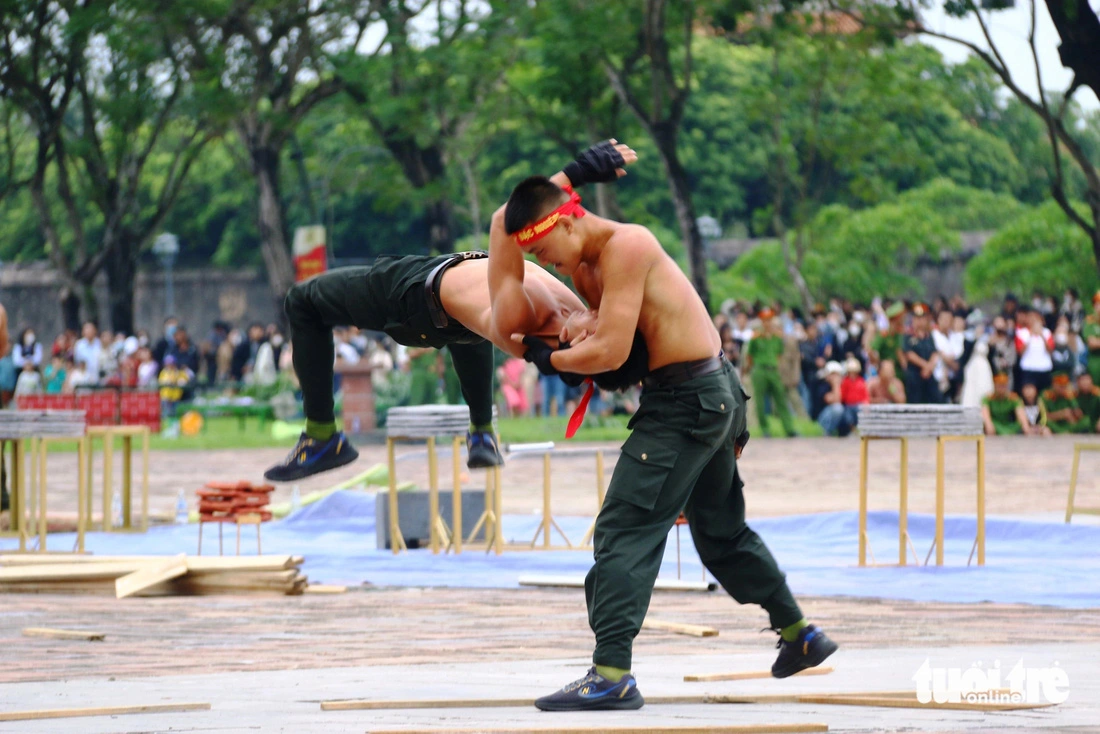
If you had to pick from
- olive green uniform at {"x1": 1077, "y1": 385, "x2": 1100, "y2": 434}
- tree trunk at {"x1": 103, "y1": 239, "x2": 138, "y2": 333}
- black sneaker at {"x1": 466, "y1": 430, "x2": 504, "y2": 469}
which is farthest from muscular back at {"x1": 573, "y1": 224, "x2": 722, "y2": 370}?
tree trunk at {"x1": 103, "y1": 239, "x2": 138, "y2": 333}

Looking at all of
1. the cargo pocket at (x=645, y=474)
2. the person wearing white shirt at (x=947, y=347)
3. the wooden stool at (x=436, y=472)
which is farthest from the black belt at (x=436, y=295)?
the person wearing white shirt at (x=947, y=347)

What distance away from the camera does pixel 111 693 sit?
215 inches

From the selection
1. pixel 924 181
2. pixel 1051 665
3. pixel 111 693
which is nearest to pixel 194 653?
pixel 111 693

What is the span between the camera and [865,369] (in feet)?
74.7

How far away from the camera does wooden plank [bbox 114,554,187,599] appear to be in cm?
885

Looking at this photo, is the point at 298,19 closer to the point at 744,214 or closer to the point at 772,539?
the point at 772,539

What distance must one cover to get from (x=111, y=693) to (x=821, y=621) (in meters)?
3.70

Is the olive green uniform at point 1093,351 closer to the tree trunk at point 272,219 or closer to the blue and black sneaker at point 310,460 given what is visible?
the blue and black sneaker at point 310,460

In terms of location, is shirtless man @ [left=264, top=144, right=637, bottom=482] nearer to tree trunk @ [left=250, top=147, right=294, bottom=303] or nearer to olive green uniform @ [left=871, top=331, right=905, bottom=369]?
olive green uniform @ [left=871, top=331, right=905, bottom=369]

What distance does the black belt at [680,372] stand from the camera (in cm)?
531

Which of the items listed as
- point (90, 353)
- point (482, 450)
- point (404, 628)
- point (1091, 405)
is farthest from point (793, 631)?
point (90, 353)

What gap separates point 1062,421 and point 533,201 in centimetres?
1757

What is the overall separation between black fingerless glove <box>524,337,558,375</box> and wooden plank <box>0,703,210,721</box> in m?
1.49

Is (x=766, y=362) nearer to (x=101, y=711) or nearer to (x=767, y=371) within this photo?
(x=767, y=371)
